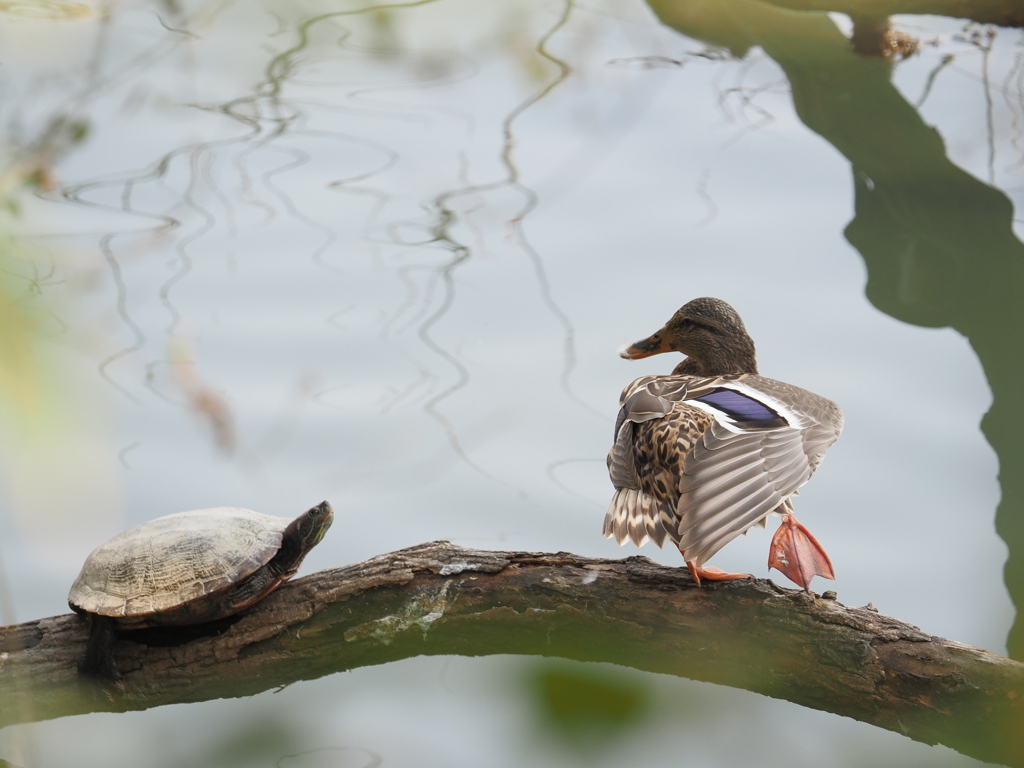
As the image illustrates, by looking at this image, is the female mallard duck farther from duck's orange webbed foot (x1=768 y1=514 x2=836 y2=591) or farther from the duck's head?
the duck's head

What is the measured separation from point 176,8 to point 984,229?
187 inches

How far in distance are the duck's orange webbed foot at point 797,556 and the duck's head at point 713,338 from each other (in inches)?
24.2

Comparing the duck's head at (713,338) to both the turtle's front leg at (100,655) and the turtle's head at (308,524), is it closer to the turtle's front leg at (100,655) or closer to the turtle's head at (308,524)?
the turtle's head at (308,524)

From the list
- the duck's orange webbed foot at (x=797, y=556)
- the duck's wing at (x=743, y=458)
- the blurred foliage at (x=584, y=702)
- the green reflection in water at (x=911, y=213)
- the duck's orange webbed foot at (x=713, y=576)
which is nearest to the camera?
the blurred foliage at (x=584, y=702)

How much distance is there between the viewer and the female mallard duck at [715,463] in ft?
6.61

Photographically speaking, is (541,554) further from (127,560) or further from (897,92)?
(897,92)

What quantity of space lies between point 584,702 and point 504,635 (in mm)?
1611

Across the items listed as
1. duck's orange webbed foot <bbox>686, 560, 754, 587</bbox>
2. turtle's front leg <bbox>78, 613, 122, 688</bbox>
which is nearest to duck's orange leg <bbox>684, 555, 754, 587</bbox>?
duck's orange webbed foot <bbox>686, 560, 754, 587</bbox>

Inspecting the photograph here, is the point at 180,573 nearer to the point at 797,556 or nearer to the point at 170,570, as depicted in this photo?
the point at 170,570

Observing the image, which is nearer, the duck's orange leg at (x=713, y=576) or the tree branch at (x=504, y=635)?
the tree branch at (x=504, y=635)

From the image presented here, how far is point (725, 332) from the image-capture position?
2.90m

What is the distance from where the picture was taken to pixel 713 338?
2.93 meters

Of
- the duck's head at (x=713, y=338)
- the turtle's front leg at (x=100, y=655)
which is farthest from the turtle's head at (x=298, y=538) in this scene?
the duck's head at (x=713, y=338)

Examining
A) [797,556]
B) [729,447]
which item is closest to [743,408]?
[729,447]
